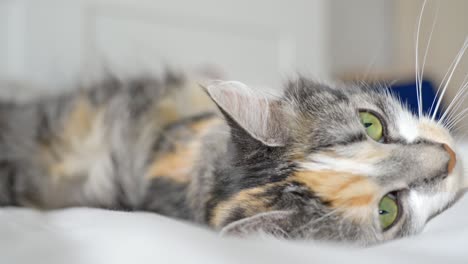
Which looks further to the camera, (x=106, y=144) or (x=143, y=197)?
(x=106, y=144)

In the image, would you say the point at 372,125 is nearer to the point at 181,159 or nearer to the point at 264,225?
the point at 264,225

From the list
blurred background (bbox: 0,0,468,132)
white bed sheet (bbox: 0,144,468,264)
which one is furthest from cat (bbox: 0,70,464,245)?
blurred background (bbox: 0,0,468,132)

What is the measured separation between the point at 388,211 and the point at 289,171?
0.18 meters

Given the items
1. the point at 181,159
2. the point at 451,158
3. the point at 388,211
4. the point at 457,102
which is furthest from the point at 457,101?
the point at 181,159

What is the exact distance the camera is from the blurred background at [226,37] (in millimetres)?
1876

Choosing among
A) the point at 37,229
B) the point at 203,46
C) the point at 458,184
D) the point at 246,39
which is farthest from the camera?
the point at 246,39

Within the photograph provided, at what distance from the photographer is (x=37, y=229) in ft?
2.20

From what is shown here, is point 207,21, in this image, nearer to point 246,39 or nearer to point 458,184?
point 246,39

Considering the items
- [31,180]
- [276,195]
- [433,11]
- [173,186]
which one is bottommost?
[31,180]

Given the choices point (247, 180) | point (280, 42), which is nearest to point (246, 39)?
Result: point (280, 42)

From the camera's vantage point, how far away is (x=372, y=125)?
2.74ft

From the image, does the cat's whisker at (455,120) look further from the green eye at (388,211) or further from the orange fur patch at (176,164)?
the orange fur patch at (176,164)

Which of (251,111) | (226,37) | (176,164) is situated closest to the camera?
(251,111)

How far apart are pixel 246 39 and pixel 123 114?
1.50 m
